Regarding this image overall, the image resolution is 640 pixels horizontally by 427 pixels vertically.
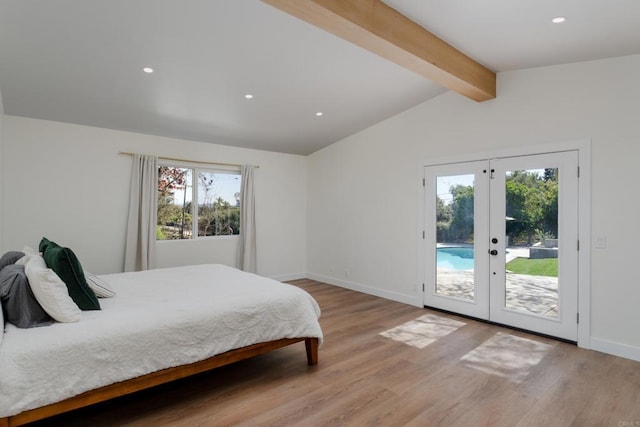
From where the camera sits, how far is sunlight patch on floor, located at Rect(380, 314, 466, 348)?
3604 millimetres

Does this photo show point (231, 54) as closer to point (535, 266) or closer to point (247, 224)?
point (247, 224)

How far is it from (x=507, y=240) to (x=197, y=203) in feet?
14.9

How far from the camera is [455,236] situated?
4.53m

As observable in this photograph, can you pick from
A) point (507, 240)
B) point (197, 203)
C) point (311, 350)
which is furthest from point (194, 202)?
point (507, 240)

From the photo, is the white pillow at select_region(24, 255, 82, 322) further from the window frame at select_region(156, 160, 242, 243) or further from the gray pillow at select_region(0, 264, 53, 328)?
the window frame at select_region(156, 160, 242, 243)

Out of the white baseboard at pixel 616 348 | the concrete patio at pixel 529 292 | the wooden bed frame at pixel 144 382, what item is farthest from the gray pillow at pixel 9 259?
the white baseboard at pixel 616 348

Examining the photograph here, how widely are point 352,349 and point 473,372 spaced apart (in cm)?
109

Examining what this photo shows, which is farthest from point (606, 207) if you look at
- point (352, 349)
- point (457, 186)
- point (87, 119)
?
point (87, 119)

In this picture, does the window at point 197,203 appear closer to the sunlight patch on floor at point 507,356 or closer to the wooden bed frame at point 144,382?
the wooden bed frame at point 144,382

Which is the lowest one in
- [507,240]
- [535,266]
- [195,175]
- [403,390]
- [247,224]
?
[403,390]

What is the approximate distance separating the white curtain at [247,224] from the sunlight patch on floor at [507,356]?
3761 millimetres

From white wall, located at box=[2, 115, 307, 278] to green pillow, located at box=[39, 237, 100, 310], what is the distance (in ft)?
7.67

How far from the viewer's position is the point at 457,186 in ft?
14.8

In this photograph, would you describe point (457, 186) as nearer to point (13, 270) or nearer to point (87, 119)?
point (13, 270)
